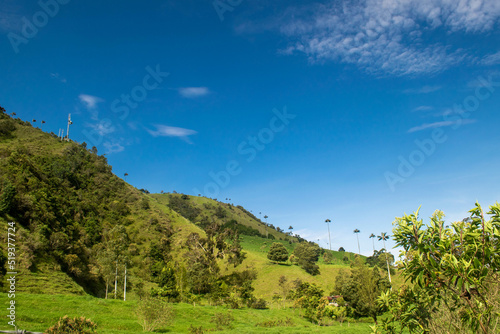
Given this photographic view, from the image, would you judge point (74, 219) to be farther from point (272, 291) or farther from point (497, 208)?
point (497, 208)

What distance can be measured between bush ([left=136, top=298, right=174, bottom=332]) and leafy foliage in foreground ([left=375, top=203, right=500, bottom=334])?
25680mm

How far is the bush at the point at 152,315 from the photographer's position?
1030 inches

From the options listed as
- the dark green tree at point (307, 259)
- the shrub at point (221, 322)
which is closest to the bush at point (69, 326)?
the shrub at point (221, 322)

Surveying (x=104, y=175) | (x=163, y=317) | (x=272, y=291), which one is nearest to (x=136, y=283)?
(x=272, y=291)

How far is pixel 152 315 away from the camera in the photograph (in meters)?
26.4

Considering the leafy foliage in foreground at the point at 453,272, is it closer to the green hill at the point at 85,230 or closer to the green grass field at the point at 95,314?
the green grass field at the point at 95,314

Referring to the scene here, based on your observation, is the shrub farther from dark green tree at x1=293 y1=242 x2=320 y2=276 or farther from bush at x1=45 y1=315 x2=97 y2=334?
dark green tree at x1=293 y1=242 x2=320 y2=276

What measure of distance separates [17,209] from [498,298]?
60.9 metres

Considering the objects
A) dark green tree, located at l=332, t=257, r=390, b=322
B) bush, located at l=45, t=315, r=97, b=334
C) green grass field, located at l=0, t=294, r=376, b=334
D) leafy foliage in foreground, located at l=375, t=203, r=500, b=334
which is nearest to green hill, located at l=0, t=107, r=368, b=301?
green grass field, located at l=0, t=294, r=376, b=334

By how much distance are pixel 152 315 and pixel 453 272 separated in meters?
27.8

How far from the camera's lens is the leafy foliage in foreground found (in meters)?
5.07

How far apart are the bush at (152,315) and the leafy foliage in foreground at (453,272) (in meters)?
25.7

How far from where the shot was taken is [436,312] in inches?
256

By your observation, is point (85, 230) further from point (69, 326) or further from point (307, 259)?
point (69, 326)
